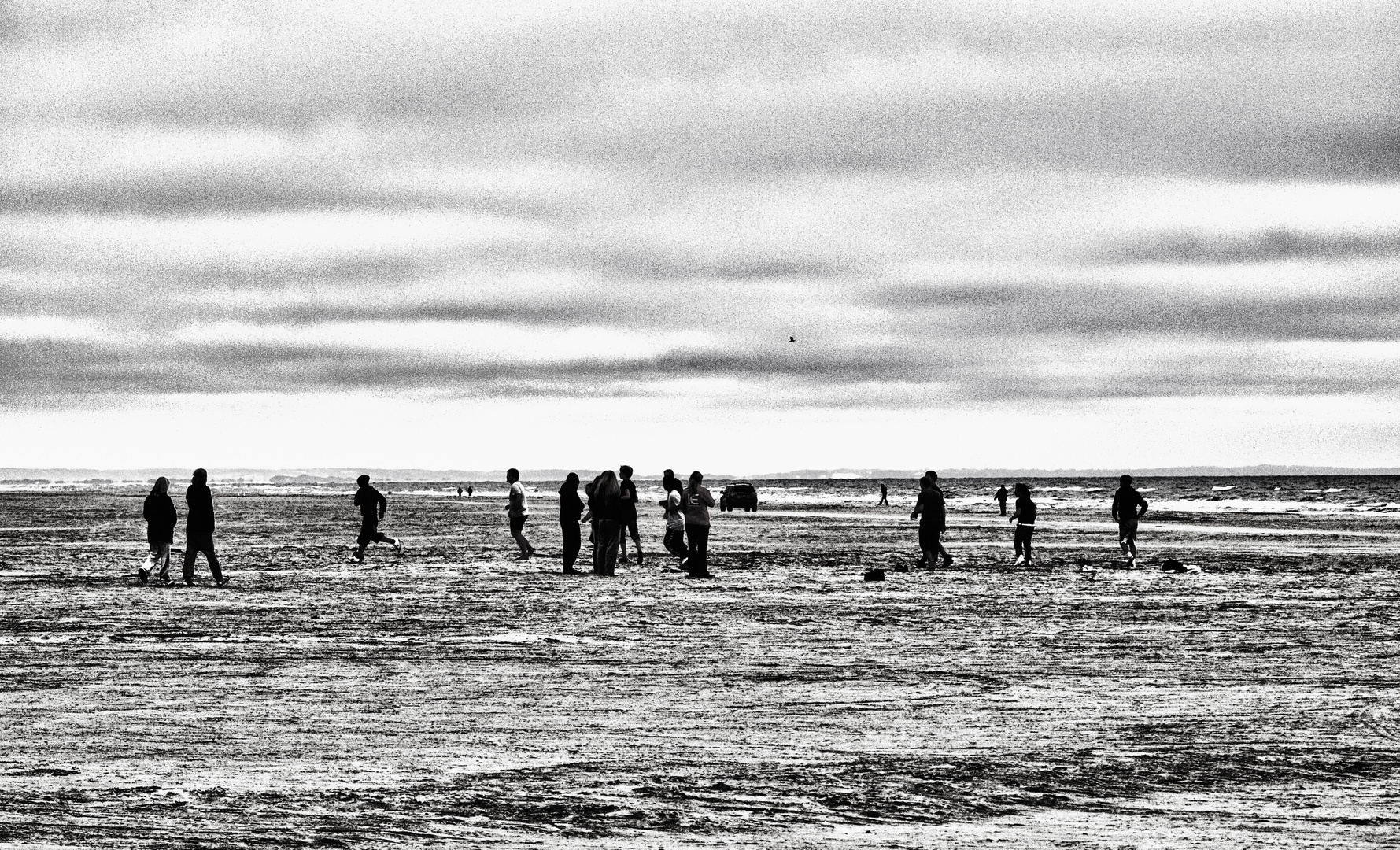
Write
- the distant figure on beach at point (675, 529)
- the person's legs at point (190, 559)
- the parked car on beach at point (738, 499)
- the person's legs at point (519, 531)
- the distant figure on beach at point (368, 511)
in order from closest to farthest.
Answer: the person's legs at point (190, 559), the distant figure on beach at point (675, 529), the person's legs at point (519, 531), the distant figure on beach at point (368, 511), the parked car on beach at point (738, 499)

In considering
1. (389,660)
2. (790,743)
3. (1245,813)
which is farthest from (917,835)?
(389,660)

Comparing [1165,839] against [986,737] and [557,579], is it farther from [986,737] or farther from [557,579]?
[557,579]

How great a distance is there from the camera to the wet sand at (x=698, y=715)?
7.80 meters

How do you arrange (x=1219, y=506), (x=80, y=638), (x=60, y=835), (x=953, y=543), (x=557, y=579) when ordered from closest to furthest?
(x=60, y=835), (x=80, y=638), (x=557, y=579), (x=953, y=543), (x=1219, y=506)

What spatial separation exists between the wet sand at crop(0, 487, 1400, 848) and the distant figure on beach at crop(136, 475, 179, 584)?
84 cm

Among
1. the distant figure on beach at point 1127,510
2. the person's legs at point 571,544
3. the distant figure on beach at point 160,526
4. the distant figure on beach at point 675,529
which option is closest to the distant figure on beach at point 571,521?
the person's legs at point 571,544

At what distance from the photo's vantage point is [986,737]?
10.1 m

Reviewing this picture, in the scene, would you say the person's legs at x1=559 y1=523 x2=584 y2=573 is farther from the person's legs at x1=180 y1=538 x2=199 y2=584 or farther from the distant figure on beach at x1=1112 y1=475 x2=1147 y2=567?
the distant figure on beach at x1=1112 y1=475 x2=1147 y2=567

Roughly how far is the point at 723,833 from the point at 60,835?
2.88m

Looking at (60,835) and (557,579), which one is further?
(557,579)

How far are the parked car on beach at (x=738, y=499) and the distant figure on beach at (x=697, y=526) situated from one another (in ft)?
163

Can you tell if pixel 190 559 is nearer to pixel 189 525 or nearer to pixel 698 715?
pixel 189 525

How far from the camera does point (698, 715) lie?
10922 millimetres

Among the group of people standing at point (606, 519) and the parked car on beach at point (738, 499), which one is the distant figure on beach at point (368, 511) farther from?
the parked car on beach at point (738, 499)
